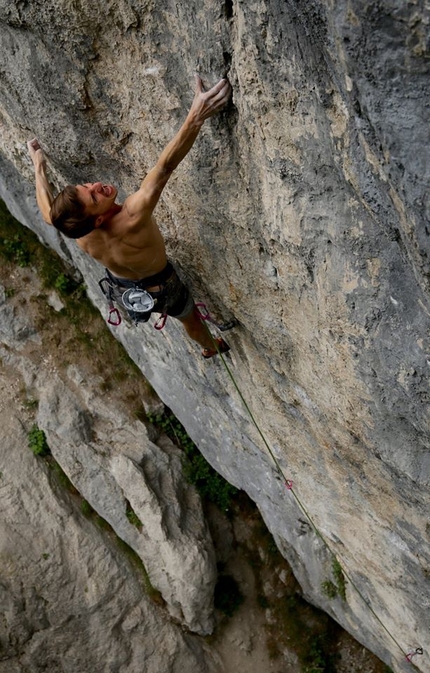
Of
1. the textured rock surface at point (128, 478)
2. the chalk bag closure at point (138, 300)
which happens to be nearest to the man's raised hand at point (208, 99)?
the chalk bag closure at point (138, 300)

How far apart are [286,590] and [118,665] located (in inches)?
93.7

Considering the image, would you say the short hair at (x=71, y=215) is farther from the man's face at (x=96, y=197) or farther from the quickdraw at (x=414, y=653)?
the quickdraw at (x=414, y=653)

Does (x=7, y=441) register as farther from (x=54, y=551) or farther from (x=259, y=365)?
(x=259, y=365)

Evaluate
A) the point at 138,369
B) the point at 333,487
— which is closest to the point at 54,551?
the point at 138,369

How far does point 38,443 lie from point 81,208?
188 inches

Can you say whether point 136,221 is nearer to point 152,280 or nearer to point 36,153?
point 152,280

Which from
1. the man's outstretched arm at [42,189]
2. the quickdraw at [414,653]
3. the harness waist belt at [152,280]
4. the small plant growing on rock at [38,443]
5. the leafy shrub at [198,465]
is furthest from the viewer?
the leafy shrub at [198,465]

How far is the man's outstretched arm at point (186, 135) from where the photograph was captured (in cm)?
347

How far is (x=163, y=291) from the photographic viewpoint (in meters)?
4.78

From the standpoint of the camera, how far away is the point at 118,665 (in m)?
7.71

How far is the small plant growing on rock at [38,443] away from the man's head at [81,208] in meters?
4.53

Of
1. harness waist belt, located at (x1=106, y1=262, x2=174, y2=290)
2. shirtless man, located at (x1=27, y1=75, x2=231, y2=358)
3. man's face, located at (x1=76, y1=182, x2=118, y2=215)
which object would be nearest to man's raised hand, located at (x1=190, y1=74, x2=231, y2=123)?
shirtless man, located at (x1=27, y1=75, x2=231, y2=358)

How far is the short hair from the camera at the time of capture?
3.81 metres

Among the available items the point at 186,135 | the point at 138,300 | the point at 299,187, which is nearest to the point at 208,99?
the point at 186,135
